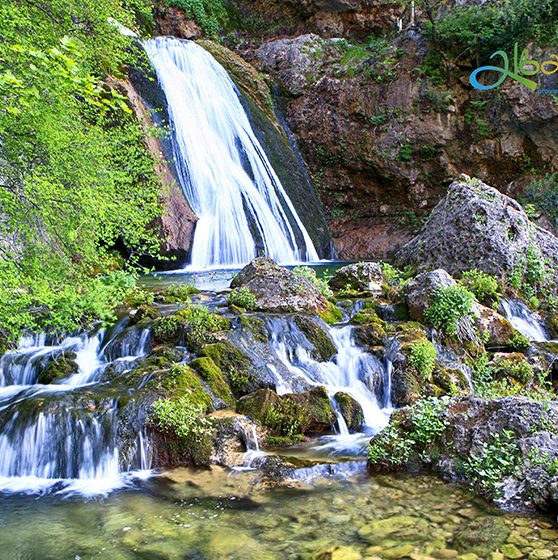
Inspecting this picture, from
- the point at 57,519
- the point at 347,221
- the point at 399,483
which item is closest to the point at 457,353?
the point at 399,483

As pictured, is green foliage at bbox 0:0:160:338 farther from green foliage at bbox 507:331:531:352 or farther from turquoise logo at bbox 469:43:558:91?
turquoise logo at bbox 469:43:558:91

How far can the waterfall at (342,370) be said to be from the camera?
22.8 feet

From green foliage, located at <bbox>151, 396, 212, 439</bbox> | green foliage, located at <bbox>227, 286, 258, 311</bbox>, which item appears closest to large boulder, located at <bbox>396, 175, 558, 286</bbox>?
green foliage, located at <bbox>227, 286, 258, 311</bbox>

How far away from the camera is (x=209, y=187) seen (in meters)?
17.4

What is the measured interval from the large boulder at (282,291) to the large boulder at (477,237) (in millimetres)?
3693

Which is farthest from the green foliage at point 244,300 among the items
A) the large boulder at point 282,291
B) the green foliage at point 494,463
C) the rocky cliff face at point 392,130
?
the rocky cliff face at point 392,130

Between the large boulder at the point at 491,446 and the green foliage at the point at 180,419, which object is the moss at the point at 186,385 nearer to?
the green foliage at the point at 180,419

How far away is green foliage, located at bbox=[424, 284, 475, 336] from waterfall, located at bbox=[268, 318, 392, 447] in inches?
56.9

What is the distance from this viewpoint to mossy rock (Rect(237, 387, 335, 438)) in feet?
19.9

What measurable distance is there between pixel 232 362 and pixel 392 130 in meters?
17.9

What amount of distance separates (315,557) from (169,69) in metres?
18.9

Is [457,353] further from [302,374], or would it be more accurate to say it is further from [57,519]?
[57,519]

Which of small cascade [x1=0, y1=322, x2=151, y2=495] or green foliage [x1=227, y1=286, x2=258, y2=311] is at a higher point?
green foliage [x1=227, y1=286, x2=258, y2=311]

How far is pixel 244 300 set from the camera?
8617mm
